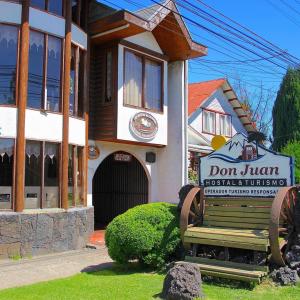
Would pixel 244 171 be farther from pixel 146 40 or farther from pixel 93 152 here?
pixel 146 40

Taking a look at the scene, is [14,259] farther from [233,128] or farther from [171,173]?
[233,128]

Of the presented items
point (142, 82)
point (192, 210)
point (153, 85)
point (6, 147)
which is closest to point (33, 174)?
point (6, 147)

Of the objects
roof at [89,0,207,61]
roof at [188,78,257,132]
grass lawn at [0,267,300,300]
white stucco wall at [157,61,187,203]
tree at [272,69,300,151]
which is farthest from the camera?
tree at [272,69,300,151]

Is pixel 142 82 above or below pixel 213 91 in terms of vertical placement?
below

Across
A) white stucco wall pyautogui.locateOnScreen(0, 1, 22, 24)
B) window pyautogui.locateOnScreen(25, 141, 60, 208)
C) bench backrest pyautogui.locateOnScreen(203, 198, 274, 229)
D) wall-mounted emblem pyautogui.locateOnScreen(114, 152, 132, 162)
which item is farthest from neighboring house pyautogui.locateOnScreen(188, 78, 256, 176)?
bench backrest pyautogui.locateOnScreen(203, 198, 274, 229)

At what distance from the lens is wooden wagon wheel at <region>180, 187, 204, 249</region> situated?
9.20 meters

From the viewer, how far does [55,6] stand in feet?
42.6

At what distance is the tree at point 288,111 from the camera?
2548 cm

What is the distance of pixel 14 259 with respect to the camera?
1139 centimetres

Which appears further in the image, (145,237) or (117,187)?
(117,187)

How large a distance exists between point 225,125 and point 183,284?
18.8m

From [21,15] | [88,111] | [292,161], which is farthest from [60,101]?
[292,161]

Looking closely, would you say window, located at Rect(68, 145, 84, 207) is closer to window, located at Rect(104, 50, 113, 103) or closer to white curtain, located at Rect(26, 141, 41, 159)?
white curtain, located at Rect(26, 141, 41, 159)

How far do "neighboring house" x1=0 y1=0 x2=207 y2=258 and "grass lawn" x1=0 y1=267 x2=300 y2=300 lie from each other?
11.7 feet
